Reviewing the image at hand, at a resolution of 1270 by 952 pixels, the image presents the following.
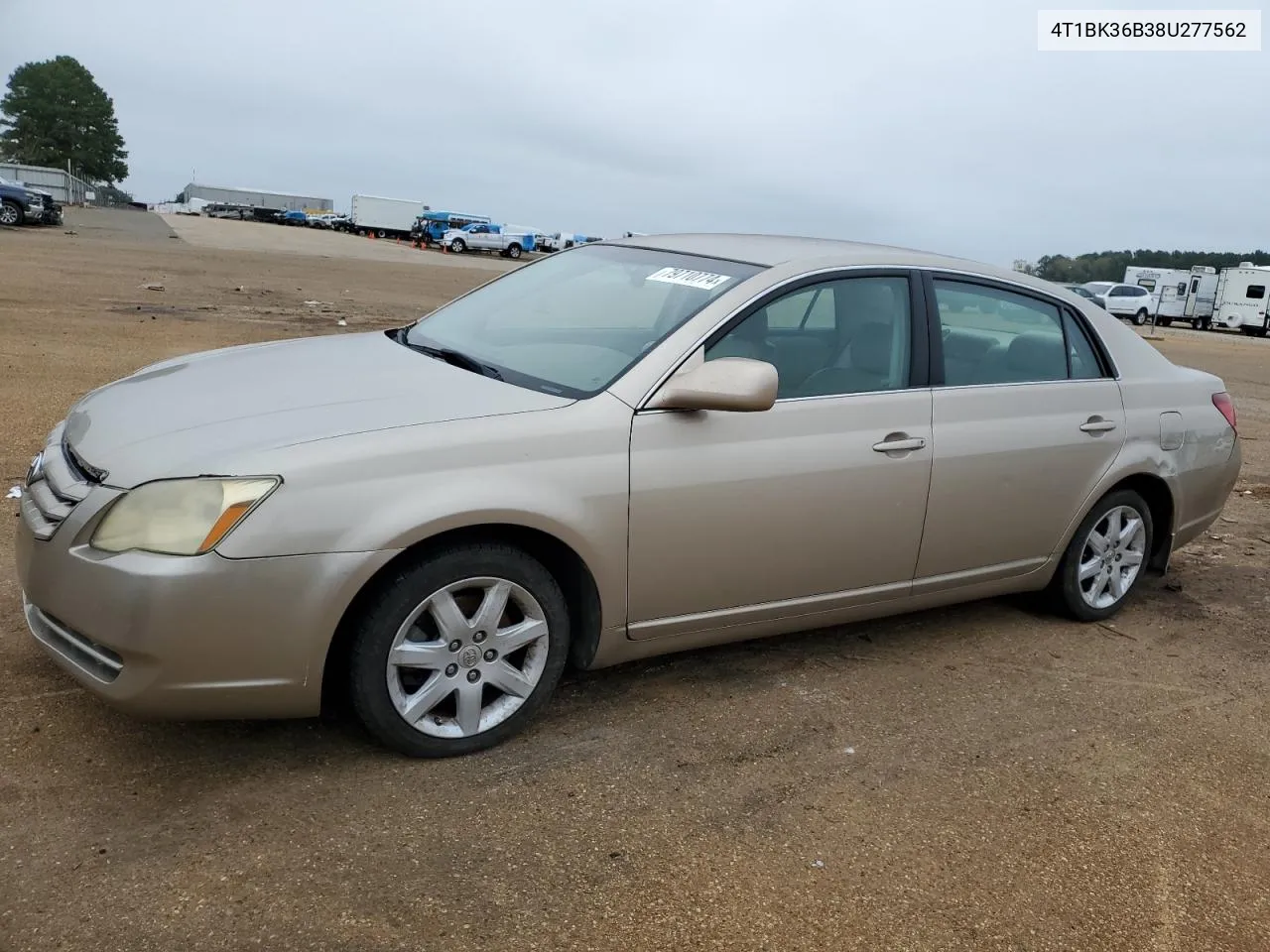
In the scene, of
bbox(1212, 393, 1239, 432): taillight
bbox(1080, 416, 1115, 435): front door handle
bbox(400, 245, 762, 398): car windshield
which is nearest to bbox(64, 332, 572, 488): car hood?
bbox(400, 245, 762, 398): car windshield

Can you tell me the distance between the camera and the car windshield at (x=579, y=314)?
3.72 metres

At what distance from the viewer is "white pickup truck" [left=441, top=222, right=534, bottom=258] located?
196 feet

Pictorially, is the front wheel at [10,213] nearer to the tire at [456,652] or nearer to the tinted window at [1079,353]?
the tinted window at [1079,353]

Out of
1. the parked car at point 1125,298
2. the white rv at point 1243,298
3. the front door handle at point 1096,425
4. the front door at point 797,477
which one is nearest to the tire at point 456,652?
the front door at point 797,477

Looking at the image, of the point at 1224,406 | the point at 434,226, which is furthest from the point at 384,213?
the point at 1224,406

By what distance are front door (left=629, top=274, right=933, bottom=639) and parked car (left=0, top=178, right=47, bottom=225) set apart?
3569cm

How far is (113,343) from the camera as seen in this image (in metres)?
11.1

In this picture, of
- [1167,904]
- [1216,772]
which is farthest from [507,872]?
[1216,772]

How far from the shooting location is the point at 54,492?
10.2ft

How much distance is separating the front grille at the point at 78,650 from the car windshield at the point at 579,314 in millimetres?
1457

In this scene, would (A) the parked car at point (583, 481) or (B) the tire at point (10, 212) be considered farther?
(B) the tire at point (10, 212)

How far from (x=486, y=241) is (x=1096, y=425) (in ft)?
188

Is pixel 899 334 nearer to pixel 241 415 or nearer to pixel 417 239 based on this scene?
Answer: pixel 241 415

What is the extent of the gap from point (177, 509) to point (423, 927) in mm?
1228
